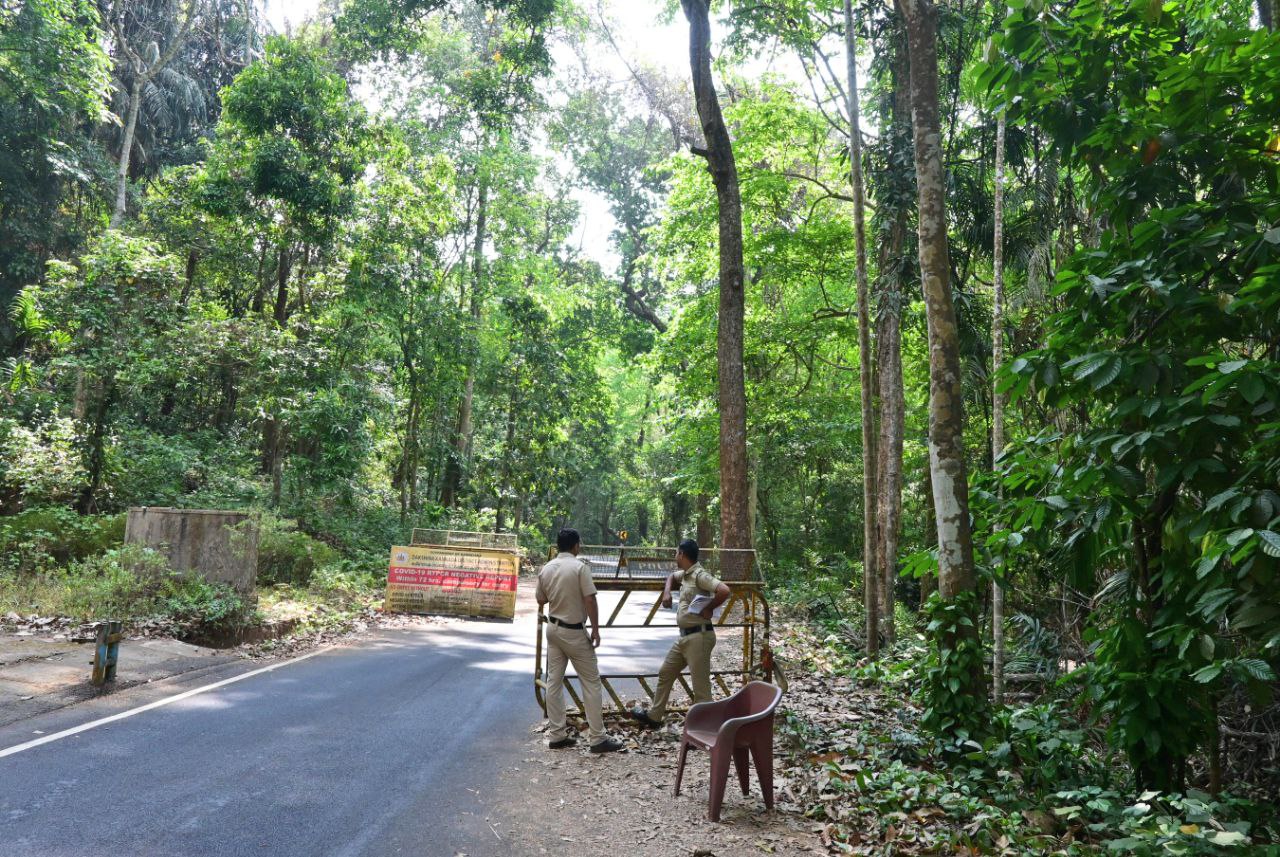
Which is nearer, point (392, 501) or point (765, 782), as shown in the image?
point (765, 782)

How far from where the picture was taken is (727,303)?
14273 mm

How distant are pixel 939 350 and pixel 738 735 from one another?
3878 mm

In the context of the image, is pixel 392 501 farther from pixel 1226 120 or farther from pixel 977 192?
pixel 1226 120

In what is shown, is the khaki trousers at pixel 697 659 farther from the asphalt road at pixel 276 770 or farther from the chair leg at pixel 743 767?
the asphalt road at pixel 276 770

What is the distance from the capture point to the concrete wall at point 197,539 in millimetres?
12945

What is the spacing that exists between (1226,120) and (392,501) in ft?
92.8

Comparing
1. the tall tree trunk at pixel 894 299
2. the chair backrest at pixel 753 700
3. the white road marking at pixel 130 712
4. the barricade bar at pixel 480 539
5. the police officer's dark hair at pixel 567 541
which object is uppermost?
the tall tree trunk at pixel 894 299

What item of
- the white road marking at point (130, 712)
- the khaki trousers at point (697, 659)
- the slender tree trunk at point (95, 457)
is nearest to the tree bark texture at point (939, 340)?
the khaki trousers at point (697, 659)

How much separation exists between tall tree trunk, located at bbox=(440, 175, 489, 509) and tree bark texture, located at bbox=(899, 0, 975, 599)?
71.2ft

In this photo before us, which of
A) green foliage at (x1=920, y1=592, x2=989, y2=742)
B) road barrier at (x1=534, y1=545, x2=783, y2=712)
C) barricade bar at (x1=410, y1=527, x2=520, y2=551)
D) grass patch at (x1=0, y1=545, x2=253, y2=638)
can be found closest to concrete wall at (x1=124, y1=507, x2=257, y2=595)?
grass patch at (x1=0, y1=545, x2=253, y2=638)

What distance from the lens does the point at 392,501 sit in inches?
1193

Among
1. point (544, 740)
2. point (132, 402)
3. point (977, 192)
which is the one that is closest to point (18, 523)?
point (132, 402)

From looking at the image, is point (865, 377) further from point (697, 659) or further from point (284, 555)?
point (284, 555)

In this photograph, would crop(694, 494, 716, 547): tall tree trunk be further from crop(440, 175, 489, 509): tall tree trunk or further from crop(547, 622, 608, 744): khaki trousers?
crop(547, 622, 608, 744): khaki trousers
